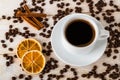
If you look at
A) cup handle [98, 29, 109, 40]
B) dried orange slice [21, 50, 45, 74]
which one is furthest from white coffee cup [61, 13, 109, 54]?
dried orange slice [21, 50, 45, 74]

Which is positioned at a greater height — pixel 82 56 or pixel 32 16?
pixel 32 16

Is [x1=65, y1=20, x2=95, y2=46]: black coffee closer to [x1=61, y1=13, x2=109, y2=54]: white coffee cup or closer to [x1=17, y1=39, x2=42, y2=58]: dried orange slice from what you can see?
[x1=61, y1=13, x2=109, y2=54]: white coffee cup

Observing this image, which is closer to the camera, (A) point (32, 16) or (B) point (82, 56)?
(B) point (82, 56)

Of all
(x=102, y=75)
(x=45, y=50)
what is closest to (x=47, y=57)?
(x=45, y=50)

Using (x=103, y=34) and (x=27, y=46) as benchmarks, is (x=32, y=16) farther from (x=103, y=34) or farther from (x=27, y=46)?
(x=103, y=34)

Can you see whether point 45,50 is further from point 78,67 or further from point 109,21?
point 109,21

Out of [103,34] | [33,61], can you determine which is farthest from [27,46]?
[103,34]

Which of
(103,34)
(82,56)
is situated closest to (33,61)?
(82,56)
